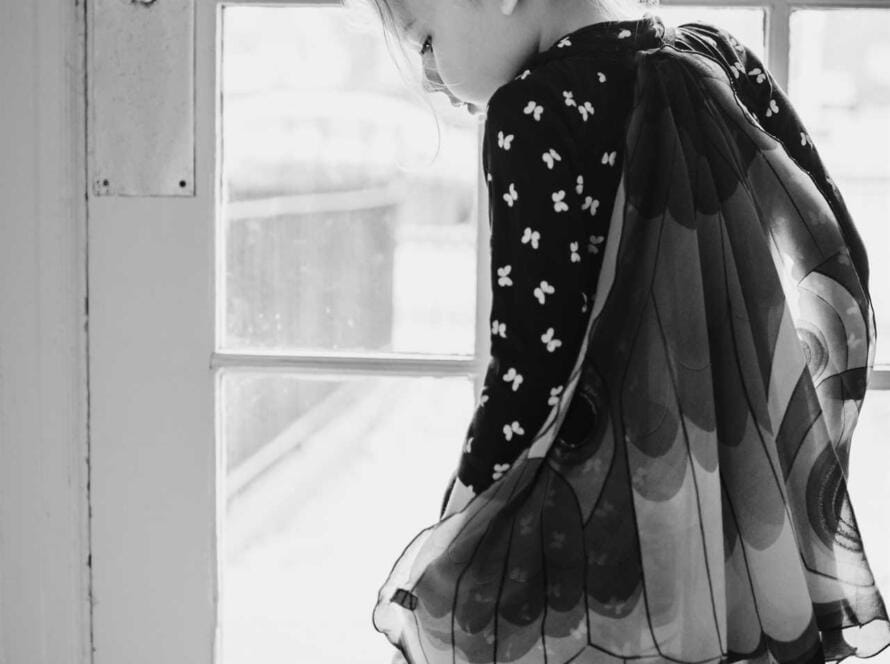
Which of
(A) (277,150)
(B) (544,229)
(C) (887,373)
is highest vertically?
(A) (277,150)

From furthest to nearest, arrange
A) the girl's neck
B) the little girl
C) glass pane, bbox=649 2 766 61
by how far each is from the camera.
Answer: glass pane, bbox=649 2 766 61 → the girl's neck → the little girl

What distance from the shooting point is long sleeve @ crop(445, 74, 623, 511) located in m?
0.66

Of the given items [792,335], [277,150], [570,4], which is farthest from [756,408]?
[277,150]

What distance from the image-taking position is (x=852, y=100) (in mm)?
1000

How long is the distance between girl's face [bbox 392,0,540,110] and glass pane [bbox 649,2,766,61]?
30 cm

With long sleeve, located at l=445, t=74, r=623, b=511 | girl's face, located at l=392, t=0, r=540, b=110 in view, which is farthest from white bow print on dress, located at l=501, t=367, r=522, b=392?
girl's face, located at l=392, t=0, r=540, b=110

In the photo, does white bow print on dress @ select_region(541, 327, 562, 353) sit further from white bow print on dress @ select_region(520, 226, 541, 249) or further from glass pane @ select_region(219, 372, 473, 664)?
glass pane @ select_region(219, 372, 473, 664)

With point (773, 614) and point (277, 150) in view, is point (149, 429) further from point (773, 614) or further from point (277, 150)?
→ point (773, 614)

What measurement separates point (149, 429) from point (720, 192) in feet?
2.19

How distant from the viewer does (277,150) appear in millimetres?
1032

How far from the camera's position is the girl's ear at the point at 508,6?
0.72 m

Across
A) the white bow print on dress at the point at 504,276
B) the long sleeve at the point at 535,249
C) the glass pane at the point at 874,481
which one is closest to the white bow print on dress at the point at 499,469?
the long sleeve at the point at 535,249

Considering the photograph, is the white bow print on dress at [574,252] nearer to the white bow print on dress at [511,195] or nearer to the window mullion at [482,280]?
the white bow print on dress at [511,195]

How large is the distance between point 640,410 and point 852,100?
0.56 meters
